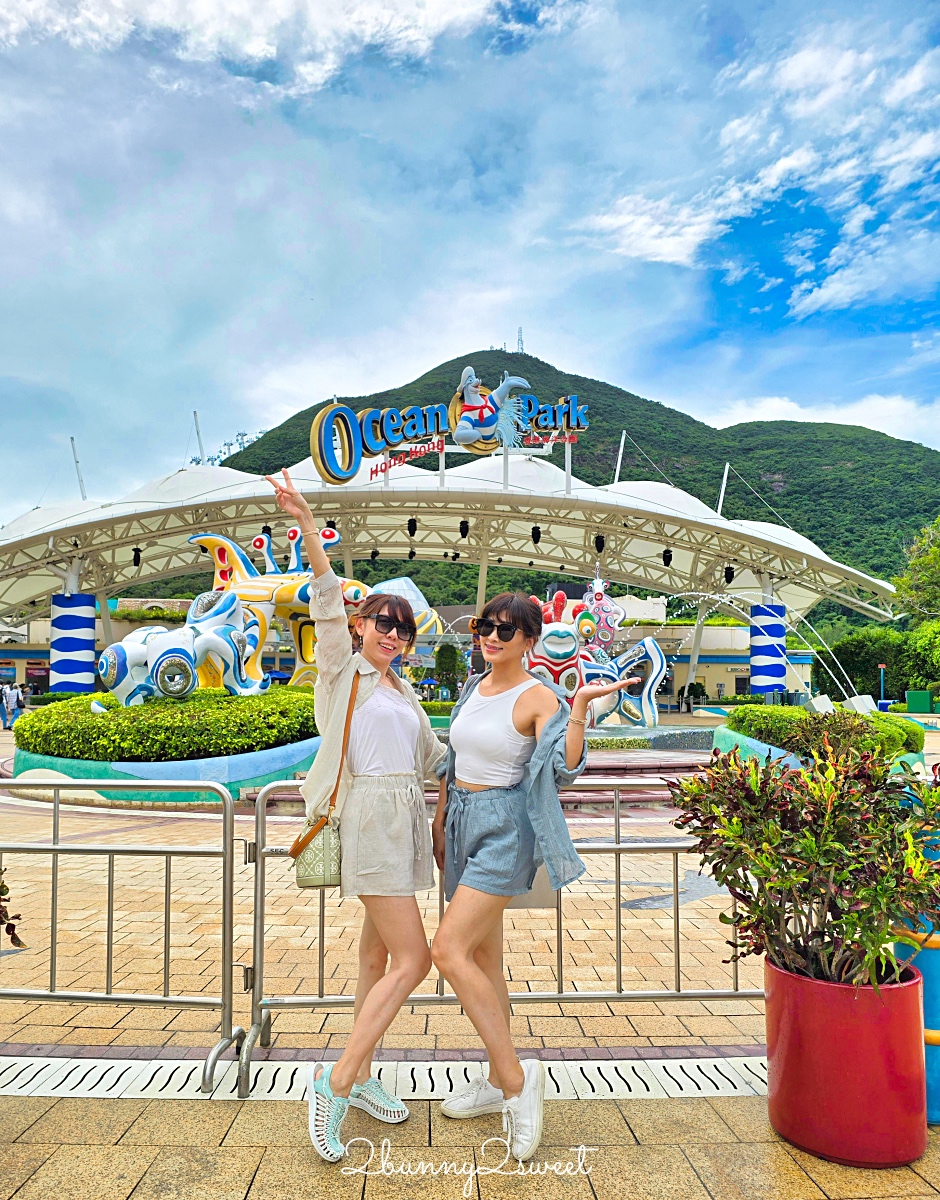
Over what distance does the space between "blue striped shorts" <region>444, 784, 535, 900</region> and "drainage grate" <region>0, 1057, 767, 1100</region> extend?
0.78 metres

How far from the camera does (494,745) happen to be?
264 centimetres

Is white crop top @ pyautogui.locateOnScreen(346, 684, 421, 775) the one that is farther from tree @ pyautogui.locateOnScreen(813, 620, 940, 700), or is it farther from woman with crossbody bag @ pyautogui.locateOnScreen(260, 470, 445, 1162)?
tree @ pyautogui.locateOnScreen(813, 620, 940, 700)

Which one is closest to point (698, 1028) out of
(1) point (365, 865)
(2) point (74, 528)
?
(1) point (365, 865)

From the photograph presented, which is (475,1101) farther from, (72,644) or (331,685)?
(72,644)

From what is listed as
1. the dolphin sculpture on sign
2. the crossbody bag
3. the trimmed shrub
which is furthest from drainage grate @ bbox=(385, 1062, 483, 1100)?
the trimmed shrub

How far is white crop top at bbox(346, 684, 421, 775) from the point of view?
8.70ft

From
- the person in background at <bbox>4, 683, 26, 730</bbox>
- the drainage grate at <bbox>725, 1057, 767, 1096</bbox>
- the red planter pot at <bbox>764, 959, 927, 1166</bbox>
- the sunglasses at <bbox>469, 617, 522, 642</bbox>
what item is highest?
the sunglasses at <bbox>469, 617, 522, 642</bbox>

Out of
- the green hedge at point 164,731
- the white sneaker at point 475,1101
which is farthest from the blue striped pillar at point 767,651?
the white sneaker at point 475,1101

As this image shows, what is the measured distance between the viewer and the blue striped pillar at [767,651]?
24.9m

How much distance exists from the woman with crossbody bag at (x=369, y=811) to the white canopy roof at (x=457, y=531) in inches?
826

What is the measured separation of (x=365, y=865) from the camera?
2.56 m

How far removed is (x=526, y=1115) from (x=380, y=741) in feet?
3.90

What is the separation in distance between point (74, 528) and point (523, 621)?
78.6 ft

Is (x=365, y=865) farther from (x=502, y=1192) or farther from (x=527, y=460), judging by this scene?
(x=527, y=460)
